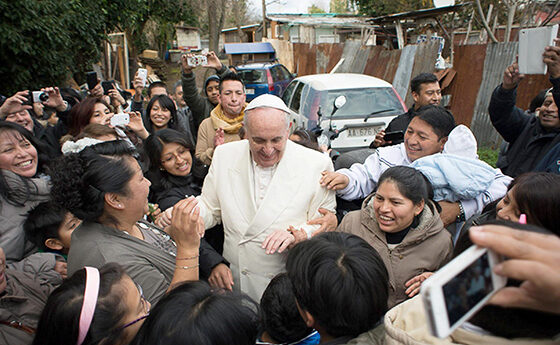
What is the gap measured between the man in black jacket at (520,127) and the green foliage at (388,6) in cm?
1606

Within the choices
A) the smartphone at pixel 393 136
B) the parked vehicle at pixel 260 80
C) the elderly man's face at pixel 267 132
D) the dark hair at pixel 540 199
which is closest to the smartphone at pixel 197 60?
the smartphone at pixel 393 136

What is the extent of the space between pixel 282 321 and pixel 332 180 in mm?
942

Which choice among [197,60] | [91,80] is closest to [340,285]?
[197,60]

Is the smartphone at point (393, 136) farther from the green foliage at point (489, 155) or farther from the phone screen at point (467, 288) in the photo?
the green foliage at point (489, 155)

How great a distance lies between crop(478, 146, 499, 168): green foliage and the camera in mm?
6848

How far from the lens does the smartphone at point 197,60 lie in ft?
14.4

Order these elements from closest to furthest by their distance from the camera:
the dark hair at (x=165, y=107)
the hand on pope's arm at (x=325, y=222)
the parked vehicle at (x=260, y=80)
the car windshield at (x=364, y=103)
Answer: the hand on pope's arm at (x=325, y=222) → the dark hair at (x=165, y=107) → the car windshield at (x=364, y=103) → the parked vehicle at (x=260, y=80)

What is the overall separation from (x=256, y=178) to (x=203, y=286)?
1.01 metres

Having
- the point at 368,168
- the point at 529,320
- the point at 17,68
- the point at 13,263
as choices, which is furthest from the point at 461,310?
the point at 17,68

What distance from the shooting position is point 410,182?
1983 millimetres

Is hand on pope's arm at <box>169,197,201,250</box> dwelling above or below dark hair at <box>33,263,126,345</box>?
above

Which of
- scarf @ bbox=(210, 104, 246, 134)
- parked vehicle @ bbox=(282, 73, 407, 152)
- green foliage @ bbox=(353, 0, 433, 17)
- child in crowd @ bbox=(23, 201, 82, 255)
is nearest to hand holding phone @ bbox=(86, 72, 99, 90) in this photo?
scarf @ bbox=(210, 104, 246, 134)

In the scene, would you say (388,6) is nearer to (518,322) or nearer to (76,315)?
(518,322)

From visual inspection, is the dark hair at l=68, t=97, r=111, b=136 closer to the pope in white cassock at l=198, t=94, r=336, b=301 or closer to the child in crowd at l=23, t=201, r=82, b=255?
the child in crowd at l=23, t=201, r=82, b=255
